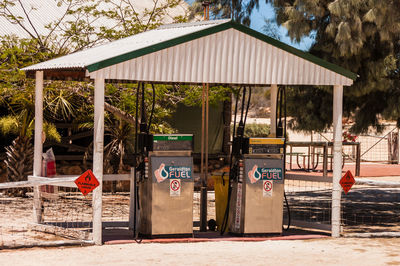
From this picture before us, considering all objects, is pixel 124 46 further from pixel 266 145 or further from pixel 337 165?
pixel 337 165

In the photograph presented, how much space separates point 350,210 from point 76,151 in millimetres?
7731

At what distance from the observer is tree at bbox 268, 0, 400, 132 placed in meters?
12.1

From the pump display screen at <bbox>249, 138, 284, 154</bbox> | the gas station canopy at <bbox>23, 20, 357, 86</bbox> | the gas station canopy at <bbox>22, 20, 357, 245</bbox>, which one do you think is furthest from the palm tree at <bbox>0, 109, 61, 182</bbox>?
the pump display screen at <bbox>249, 138, 284, 154</bbox>

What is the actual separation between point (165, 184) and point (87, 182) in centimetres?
116

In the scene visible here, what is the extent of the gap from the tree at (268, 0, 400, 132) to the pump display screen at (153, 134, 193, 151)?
12.1ft

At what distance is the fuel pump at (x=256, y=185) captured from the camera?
10461mm

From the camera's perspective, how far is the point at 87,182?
9.59m

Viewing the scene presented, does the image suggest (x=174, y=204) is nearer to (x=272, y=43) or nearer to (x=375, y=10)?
(x=272, y=43)

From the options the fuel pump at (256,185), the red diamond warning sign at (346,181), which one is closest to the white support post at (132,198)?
the fuel pump at (256,185)

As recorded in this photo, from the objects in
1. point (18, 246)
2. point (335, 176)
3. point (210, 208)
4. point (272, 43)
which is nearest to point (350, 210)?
point (210, 208)

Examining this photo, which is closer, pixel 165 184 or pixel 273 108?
pixel 165 184

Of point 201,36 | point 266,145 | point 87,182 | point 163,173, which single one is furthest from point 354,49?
point 87,182

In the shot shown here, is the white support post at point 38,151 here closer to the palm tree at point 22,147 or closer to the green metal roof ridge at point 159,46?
the green metal roof ridge at point 159,46

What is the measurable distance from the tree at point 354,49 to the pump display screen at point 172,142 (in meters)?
3.70
